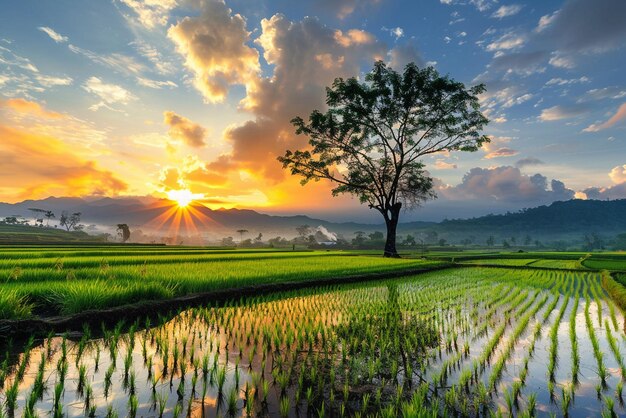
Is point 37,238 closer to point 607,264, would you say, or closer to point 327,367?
point 327,367

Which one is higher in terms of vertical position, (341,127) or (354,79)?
(354,79)

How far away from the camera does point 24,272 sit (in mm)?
10391

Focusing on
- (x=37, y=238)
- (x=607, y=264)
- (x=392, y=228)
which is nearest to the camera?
(x=607, y=264)

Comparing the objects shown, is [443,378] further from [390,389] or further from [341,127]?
[341,127]

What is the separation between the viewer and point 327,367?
4848 millimetres

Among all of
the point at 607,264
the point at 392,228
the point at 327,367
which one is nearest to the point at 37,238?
the point at 392,228

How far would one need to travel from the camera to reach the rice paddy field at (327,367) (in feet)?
12.2

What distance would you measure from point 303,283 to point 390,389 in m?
9.50

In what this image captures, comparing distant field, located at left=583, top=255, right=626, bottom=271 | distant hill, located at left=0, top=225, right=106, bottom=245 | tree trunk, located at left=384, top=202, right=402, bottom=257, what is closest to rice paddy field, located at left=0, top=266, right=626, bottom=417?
distant field, located at left=583, top=255, right=626, bottom=271

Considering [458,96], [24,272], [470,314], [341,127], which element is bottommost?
[470,314]

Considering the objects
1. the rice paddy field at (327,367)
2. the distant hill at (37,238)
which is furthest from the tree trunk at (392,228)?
the distant hill at (37,238)

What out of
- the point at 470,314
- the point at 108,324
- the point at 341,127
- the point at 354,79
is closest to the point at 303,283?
the point at 470,314

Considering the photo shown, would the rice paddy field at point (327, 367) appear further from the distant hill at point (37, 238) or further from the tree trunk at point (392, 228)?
the distant hill at point (37, 238)

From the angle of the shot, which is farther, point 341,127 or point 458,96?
point 341,127
